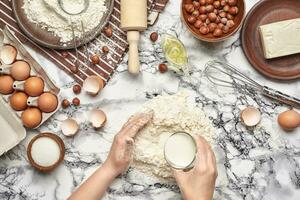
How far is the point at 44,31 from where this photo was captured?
1.48 m

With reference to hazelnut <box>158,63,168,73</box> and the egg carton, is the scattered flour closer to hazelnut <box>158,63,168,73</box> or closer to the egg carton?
hazelnut <box>158,63,168,73</box>

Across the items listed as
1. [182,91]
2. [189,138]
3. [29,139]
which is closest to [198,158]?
[189,138]

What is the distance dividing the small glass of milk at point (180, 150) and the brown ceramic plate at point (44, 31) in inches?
13.4

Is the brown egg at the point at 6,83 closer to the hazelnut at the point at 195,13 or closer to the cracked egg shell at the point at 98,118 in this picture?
the cracked egg shell at the point at 98,118

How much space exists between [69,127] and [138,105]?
19 cm

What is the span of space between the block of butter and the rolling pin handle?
0.32m

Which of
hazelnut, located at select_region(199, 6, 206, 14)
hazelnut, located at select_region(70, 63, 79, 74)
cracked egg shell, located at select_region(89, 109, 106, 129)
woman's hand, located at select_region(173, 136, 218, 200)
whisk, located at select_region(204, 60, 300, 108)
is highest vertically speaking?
hazelnut, located at select_region(199, 6, 206, 14)

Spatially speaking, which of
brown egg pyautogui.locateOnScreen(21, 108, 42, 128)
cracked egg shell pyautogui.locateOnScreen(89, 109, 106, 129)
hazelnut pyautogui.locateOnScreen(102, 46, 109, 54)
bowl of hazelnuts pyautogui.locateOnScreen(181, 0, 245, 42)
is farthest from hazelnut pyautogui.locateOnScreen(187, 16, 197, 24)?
brown egg pyautogui.locateOnScreen(21, 108, 42, 128)

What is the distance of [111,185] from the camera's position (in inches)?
59.1

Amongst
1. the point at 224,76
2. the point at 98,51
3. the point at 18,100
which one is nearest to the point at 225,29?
the point at 224,76

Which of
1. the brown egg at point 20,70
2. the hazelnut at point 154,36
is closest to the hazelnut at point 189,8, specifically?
the hazelnut at point 154,36

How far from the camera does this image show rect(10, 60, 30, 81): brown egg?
1.43 metres

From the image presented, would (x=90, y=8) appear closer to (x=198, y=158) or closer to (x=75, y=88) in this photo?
(x=75, y=88)

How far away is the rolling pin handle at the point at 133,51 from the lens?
1438 millimetres
